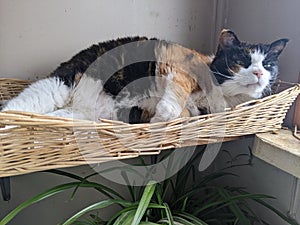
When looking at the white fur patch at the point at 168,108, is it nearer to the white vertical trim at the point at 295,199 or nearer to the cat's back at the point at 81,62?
the cat's back at the point at 81,62

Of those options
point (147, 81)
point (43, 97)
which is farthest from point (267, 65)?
point (43, 97)

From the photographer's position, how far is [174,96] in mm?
788

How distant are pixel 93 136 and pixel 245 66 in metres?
0.47

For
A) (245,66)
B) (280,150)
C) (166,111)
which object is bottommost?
(280,150)

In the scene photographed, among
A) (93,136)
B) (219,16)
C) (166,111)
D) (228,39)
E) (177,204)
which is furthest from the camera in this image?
(219,16)

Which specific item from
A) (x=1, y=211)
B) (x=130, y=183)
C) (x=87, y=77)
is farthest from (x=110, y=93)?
(x=1, y=211)

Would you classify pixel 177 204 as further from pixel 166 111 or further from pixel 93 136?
pixel 93 136

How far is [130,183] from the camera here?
3.43ft

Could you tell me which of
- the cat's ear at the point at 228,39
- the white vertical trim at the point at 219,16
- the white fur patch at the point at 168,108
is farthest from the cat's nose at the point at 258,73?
the white vertical trim at the point at 219,16

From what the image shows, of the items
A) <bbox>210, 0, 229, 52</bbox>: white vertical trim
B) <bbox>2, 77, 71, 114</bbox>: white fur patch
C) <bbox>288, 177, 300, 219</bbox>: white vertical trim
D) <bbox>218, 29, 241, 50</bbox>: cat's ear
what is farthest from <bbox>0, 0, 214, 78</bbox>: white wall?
<bbox>288, 177, 300, 219</bbox>: white vertical trim

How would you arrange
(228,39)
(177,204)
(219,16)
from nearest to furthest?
1. (228,39)
2. (177,204)
3. (219,16)

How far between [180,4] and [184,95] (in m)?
0.51

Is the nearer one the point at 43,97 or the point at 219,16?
the point at 43,97

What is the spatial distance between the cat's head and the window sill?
5.1 inches
